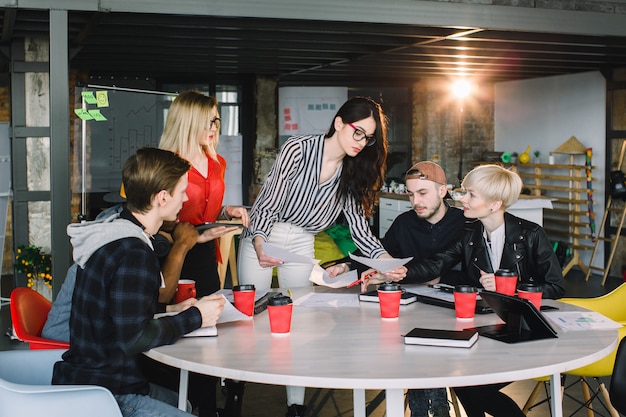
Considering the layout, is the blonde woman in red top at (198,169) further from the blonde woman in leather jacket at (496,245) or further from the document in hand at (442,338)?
the document in hand at (442,338)

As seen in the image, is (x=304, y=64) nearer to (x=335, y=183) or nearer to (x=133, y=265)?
(x=335, y=183)

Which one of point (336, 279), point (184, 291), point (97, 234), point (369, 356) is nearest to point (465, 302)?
point (369, 356)

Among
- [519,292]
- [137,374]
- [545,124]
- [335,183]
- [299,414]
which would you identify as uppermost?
[545,124]

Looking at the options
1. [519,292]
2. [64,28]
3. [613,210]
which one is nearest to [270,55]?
[64,28]

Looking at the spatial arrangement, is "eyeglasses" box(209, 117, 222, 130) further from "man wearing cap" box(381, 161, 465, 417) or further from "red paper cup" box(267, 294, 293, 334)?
"red paper cup" box(267, 294, 293, 334)

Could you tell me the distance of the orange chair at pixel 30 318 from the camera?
125 inches

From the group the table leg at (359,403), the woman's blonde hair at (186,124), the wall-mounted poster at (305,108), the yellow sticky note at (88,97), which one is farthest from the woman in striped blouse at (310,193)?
the wall-mounted poster at (305,108)

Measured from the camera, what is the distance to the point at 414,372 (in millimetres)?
2277

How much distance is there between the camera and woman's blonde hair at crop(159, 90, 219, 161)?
3811mm

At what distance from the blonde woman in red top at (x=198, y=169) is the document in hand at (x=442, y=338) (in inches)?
54.7

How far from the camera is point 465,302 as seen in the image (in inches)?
118

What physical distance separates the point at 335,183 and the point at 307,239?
355mm

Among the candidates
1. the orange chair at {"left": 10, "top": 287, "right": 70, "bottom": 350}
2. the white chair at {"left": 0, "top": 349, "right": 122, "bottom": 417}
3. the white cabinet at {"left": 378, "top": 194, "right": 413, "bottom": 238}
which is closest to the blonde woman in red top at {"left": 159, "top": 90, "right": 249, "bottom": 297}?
the orange chair at {"left": 10, "top": 287, "right": 70, "bottom": 350}

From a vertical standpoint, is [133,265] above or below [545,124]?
below
